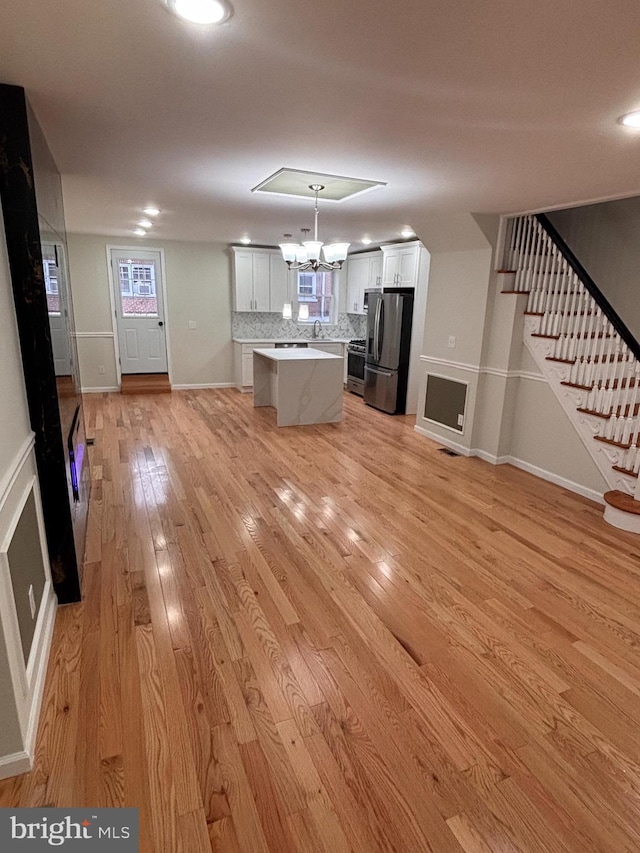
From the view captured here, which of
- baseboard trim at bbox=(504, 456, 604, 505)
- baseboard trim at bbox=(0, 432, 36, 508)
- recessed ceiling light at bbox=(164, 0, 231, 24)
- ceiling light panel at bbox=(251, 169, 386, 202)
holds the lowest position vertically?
baseboard trim at bbox=(504, 456, 604, 505)

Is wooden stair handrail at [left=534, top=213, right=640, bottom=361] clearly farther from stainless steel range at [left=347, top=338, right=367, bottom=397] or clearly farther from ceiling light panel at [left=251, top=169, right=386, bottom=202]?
stainless steel range at [left=347, top=338, right=367, bottom=397]

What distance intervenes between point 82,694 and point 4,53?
2.43 meters

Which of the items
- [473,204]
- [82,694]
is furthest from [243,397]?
[82,694]

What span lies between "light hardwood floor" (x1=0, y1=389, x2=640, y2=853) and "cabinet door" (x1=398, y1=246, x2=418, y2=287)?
3.58 m

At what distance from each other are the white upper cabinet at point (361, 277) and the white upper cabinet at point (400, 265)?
512mm

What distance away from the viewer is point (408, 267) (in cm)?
641

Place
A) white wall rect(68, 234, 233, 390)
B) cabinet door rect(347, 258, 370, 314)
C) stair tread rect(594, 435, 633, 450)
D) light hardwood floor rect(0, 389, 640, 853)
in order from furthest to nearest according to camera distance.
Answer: cabinet door rect(347, 258, 370, 314), white wall rect(68, 234, 233, 390), stair tread rect(594, 435, 633, 450), light hardwood floor rect(0, 389, 640, 853)

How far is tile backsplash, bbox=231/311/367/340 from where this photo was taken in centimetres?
831

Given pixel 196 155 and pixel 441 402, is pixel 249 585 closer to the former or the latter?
pixel 196 155

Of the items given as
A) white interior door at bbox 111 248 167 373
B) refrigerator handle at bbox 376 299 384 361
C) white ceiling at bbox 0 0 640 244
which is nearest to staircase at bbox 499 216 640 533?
white ceiling at bbox 0 0 640 244

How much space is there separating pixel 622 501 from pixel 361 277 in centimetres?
569

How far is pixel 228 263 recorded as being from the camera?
7996mm

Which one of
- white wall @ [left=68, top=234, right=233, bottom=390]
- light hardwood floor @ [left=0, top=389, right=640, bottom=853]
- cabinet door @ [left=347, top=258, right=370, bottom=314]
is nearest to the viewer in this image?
light hardwood floor @ [left=0, top=389, right=640, bottom=853]

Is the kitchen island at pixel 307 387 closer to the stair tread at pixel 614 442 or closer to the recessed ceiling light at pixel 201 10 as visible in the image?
the stair tread at pixel 614 442
